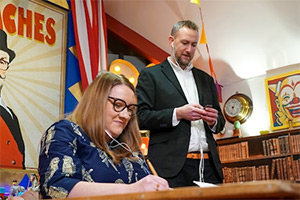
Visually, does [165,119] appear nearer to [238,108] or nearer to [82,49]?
[82,49]

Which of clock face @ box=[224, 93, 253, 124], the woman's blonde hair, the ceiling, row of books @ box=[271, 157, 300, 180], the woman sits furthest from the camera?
clock face @ box=[224, 93, 253, 124]

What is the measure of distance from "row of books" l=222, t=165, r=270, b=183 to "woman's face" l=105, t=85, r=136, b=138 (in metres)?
4.14

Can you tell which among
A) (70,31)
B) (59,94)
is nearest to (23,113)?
(59,94)

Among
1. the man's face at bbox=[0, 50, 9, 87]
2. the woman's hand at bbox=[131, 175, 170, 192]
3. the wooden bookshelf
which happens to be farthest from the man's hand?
the wooden bookshelf

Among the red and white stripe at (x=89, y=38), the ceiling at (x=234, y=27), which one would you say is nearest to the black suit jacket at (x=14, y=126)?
the red and white stripe at (x=89, y=38)

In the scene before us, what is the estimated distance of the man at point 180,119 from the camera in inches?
77.1

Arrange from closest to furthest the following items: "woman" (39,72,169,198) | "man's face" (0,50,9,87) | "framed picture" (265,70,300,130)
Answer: "woman" (39,72,169,198)
"man's face" (0,50,9,87)
"framed picture" (265,70,300,130)

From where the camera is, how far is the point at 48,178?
3.62ft

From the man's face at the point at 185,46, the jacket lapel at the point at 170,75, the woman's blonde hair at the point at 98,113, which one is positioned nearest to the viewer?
the woman's blonde hair at the point at 98,113

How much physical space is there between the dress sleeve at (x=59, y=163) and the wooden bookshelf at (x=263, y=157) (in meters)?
4.20

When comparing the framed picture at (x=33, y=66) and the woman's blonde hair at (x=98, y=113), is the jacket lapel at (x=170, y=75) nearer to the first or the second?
the woman's blonde hair at (x=98, y=113)

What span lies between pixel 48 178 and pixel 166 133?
101cm

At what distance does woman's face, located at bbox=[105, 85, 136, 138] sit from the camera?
56.4 inches

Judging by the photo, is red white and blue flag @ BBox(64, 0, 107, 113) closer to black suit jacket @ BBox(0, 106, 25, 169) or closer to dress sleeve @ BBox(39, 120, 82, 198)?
black suit jacket @ BBox(0, 106, 25, 169)
